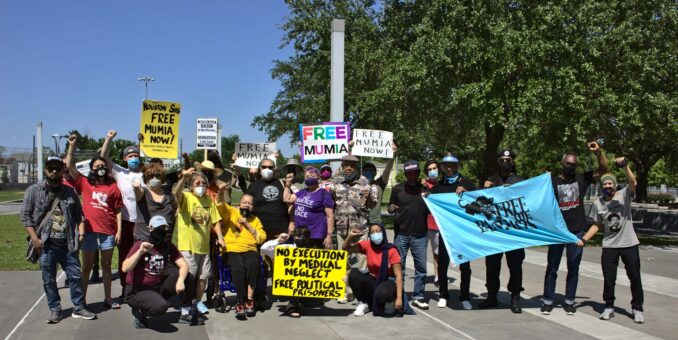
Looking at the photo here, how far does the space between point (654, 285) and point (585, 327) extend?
158 inches

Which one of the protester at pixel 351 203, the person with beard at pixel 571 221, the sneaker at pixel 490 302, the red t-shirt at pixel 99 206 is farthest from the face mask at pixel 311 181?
the person with beard at pixel 571 221

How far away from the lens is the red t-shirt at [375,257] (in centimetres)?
789

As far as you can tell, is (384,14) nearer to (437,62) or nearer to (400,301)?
(437,62)

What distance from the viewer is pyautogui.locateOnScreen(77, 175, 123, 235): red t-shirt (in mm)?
7797

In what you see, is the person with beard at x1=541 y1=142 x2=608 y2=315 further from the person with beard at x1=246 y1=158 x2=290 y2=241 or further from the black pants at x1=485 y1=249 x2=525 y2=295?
the person with beard at x1=246 y1=158 x2=290 y2=241

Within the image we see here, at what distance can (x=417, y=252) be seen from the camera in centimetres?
823

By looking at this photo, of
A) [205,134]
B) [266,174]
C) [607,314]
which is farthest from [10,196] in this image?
[607,314]

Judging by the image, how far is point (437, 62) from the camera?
728 inches

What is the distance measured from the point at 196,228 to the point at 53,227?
1.65m

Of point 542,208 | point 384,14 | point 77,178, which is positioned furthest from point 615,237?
point 384,14

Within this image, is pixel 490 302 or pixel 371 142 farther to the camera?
pixel 371 142

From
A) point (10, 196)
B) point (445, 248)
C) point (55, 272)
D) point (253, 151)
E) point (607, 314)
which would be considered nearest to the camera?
point (55, 272)

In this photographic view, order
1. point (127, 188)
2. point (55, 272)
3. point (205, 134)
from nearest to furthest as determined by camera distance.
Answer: point (55, 272) < point (127, 188) < point (205, 134)

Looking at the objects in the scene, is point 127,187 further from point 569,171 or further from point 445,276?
point 569,171
